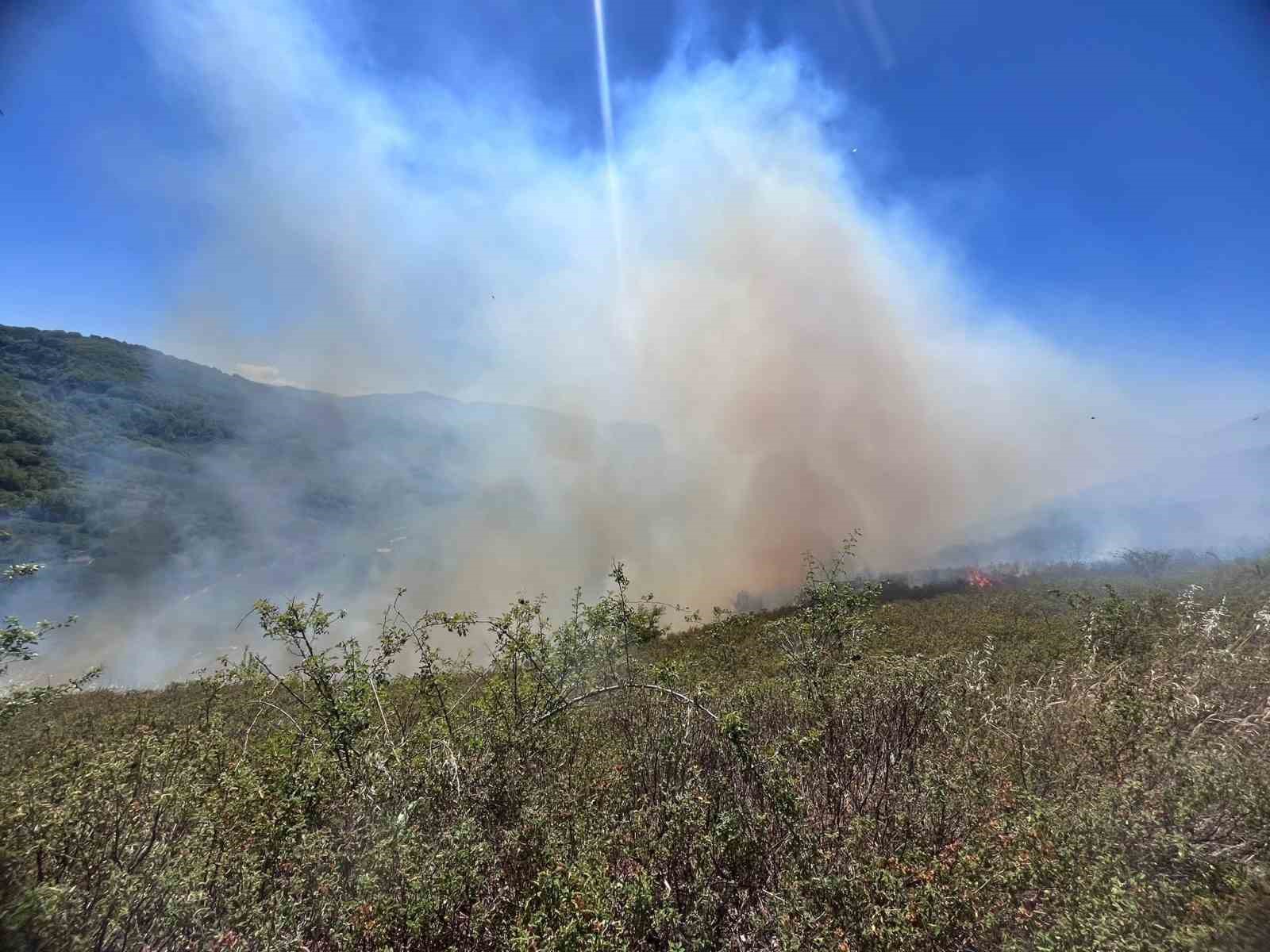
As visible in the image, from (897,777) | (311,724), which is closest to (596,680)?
(311,724)

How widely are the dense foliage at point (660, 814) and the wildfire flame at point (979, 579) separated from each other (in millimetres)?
20062

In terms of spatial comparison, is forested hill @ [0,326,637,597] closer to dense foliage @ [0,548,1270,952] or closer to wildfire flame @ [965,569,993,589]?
wildfire flame @ [965,569,993,589]

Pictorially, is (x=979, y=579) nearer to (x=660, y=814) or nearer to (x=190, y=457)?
(x=660, y=814)

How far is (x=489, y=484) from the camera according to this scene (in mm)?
57031

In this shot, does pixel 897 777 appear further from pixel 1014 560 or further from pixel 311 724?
pixel 1014 560

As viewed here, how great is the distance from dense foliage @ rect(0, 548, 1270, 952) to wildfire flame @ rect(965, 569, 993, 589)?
20062 mm

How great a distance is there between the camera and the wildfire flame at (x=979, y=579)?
2543 centimetres

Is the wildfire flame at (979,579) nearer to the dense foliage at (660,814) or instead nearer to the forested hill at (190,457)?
the dense foliage at (660,814)

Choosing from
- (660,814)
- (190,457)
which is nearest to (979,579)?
(660,814)

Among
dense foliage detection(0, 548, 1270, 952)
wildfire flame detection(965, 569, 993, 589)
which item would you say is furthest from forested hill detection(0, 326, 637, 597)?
dense foliage detection(0, 548, 1270, 952)

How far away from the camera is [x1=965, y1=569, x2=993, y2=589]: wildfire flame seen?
25428mm

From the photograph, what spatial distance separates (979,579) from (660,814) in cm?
2801

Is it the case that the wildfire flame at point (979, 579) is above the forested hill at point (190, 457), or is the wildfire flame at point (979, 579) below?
below

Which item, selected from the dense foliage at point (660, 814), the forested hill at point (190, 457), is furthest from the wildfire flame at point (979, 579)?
the forested hill at point (190, 457)
